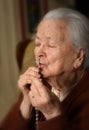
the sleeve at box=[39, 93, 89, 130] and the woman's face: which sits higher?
the woman's face

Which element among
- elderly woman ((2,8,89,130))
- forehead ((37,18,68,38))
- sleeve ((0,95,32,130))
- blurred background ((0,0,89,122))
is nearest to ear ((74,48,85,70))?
elderly woman ((2,8,89,130))

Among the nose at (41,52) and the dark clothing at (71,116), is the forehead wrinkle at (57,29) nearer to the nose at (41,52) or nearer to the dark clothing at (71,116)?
the nose at (41,52)

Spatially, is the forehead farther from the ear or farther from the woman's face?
the ear

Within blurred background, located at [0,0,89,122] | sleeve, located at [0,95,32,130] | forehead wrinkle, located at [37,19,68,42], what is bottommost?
blurred background, located at [0,0,89,122]

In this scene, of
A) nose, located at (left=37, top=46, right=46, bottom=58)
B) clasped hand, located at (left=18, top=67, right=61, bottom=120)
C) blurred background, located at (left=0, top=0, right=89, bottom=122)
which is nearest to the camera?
clasped hand, located at (left=18, top=67, right=61, bottom=120)

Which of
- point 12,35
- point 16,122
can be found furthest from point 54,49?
point 12,35

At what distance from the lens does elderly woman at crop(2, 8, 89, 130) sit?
4.70 feet

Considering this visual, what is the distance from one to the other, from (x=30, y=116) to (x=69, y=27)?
410 mm

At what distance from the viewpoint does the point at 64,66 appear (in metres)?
1.50

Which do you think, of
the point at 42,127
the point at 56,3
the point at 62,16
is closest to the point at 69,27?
the point at 62,16

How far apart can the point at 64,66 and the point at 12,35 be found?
2.00 meters

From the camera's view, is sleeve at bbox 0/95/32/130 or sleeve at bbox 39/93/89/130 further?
sleeve at bbox 0/95/32/130

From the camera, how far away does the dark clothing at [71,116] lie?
54.7 inches

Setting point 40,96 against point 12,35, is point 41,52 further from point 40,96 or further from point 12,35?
point 12,35
